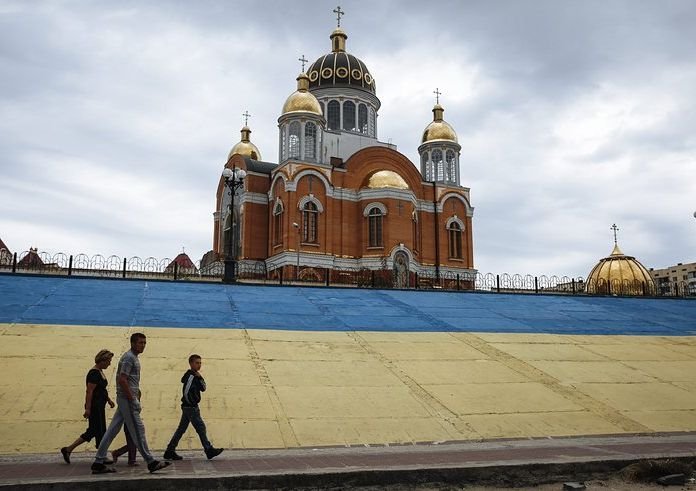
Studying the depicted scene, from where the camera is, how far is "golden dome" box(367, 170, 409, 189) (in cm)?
3531

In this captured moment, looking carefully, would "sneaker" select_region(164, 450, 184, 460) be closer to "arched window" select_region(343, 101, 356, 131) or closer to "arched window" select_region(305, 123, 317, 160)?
"arched window" select_region(305, 123, 317, 160)

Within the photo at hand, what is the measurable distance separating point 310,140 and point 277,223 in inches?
207

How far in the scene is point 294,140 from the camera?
36531mm

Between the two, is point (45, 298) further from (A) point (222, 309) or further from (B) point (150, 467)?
(B) point (150, 467)

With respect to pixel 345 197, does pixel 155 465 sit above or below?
below

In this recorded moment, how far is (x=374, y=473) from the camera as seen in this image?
7.14m

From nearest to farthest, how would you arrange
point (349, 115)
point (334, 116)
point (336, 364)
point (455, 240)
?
point (336, 364) → point (455, 240) → point (334, 116) → point (349, 115)

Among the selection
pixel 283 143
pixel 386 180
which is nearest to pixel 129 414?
pixel 386 180

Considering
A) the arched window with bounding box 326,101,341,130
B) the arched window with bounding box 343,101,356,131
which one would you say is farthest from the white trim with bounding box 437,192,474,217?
the arched window with bounding box 326,101,341,130

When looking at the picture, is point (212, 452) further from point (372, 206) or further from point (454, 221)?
point (454, 221)

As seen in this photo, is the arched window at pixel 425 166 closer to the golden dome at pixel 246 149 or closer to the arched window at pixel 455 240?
the arched window at pixel 455 240

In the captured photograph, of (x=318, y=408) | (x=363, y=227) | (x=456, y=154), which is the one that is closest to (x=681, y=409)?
(x=318, y=408)

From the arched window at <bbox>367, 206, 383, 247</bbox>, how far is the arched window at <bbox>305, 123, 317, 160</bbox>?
4.88 meters

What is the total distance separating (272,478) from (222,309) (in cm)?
988
